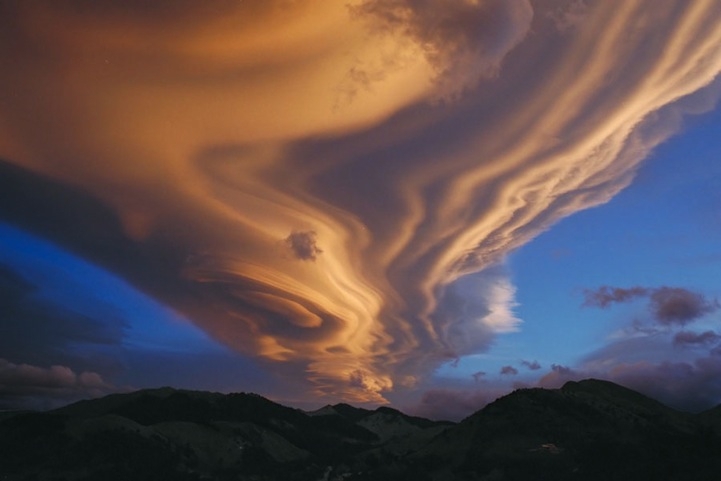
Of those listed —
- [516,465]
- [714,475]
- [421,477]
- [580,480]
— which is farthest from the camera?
[421,477]

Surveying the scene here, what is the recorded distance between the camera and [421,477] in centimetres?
19262

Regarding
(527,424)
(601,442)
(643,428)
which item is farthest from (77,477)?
(643,428)

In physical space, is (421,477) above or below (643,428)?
below

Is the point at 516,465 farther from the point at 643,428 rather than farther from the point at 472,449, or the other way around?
the point at 643,428

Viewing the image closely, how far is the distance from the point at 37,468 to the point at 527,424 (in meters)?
152

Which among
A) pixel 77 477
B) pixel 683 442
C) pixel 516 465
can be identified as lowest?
pixel 77 477

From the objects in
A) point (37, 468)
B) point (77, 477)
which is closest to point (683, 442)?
point (77, 477)

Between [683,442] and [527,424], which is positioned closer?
[683,442]

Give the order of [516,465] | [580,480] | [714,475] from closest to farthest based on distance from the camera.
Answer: [714,475] → [580,480] → [516,465]

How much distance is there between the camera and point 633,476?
156m

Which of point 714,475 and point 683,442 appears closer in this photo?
point 714,475

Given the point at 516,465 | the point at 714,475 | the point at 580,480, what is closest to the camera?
the point at 714,475

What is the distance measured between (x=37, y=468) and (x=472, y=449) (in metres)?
135

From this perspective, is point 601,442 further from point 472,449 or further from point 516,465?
point 472,449
